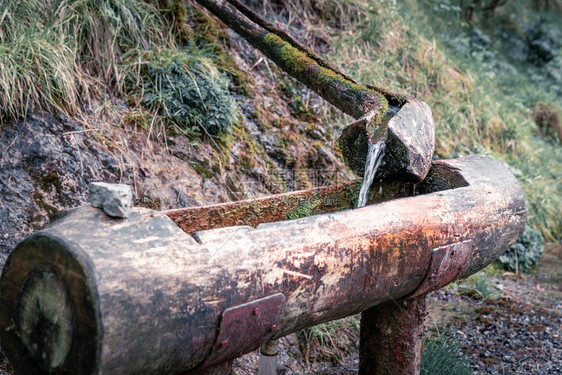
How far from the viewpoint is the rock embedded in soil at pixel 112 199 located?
4.27ft

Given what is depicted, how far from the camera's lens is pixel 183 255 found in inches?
50.8

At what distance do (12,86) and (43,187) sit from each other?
614mm

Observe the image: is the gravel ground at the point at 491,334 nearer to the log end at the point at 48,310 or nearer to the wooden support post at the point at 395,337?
the wooden support post at the point at 395,337

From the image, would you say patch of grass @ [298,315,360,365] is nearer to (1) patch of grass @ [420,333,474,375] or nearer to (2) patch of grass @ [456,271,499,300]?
(1) patch of grass @ [420,333,474,375]

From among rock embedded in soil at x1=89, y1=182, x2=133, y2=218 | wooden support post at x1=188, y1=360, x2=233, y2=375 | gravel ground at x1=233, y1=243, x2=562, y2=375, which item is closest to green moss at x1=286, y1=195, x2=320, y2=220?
gravel ground at x1=233, y1=243, x2=562, y2=375

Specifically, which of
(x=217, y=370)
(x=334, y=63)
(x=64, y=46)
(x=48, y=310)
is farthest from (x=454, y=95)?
(x=48, y=310)

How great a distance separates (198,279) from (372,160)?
4.04 ft

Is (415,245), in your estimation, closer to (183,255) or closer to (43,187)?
(183,255)

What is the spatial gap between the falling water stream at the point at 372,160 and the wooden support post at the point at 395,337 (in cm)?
51

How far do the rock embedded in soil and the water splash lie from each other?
120cm

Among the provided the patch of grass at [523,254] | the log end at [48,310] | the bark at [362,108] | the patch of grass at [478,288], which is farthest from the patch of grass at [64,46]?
the patch of grass at [523,254]

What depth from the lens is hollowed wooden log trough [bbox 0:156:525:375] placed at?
3.84 ft

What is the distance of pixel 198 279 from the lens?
4.23 feet

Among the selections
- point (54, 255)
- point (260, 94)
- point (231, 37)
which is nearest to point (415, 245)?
point (54, 255)
